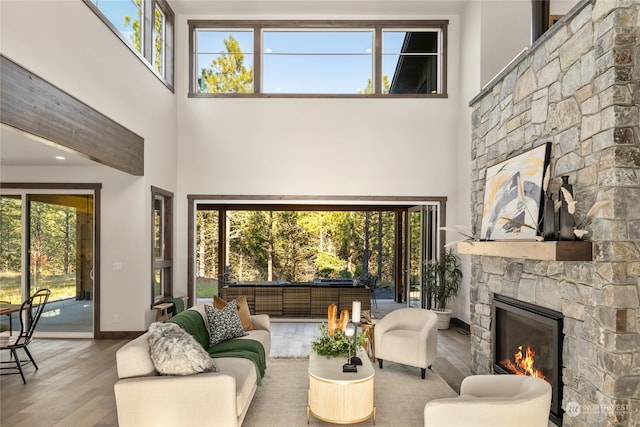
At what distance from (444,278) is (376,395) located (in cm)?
370

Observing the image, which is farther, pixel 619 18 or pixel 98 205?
pixel 98 205

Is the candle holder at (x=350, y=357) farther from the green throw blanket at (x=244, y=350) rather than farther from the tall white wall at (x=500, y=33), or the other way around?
the tall white wall at (x=500, y=33)

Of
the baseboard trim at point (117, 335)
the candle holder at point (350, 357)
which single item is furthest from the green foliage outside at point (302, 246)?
the candle holder at point (350, 357)

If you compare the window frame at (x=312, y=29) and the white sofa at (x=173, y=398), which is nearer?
the white sofa at (x=173, y=398)

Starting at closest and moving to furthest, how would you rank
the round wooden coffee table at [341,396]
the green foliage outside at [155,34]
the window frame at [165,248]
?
the round wooden coffee table at [341,396] < the green foliage outside at [155,34] < the window frame at [165,248]

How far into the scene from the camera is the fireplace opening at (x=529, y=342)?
124 inches

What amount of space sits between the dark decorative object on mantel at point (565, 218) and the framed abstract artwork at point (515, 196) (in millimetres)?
317

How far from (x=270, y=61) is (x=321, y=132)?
1.64 m

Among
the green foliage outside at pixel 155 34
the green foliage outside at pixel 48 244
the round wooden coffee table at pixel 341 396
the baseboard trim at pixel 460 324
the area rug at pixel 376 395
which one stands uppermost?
the green foliage outside at pixel 155 34

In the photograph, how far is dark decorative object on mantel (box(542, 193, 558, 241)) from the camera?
9.96 feet

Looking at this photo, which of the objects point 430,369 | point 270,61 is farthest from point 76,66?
point 430,369

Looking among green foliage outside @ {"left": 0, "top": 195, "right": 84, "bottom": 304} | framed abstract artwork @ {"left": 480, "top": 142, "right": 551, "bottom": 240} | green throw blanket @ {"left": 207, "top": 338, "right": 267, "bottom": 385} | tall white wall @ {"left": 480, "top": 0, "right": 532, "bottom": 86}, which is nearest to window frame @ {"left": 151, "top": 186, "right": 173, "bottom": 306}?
green foliage outside @ {"left": 0, "top": 195, "right": 84, "bottom": 304}

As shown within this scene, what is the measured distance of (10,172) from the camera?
6.26 metres

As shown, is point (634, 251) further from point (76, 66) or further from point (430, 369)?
point (76, 66)
